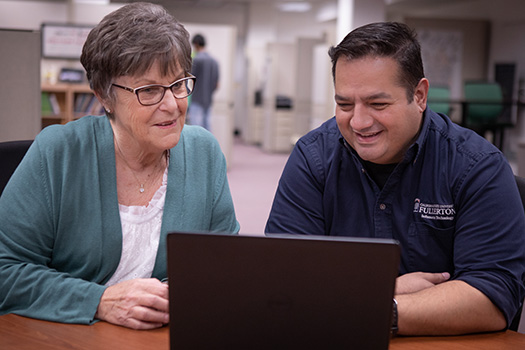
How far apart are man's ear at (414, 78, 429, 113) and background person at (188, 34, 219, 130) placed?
20.8ft

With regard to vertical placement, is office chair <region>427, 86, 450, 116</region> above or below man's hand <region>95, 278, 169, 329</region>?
above

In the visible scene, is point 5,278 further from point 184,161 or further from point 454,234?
point 454,234

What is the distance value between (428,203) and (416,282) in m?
0.25

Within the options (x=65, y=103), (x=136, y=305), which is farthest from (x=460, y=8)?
(x=136, y=305)

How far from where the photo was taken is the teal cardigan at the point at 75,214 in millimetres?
1227

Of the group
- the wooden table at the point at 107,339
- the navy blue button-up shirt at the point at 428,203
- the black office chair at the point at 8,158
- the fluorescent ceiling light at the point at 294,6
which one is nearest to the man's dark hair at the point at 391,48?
the navy blue button-up shirt at the point at 428,203

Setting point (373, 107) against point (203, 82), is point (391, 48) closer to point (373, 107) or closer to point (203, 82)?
point (373, 107)

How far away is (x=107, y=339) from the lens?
1.08 metres

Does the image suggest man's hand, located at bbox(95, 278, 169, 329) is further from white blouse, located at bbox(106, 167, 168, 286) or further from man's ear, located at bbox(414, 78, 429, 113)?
man's ear, located at bbox(414, 78, 429, 113)

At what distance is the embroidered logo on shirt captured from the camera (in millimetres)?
1443

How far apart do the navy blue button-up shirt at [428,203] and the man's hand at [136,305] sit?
413 mm

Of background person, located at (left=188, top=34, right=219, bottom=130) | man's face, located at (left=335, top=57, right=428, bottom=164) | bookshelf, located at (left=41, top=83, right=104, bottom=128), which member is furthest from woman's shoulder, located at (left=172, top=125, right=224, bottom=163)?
background person, located at (left=188, top=34, right=219, bottom=130)

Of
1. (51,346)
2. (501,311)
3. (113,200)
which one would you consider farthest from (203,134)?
(501,311)

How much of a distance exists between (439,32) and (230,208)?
11367mm
